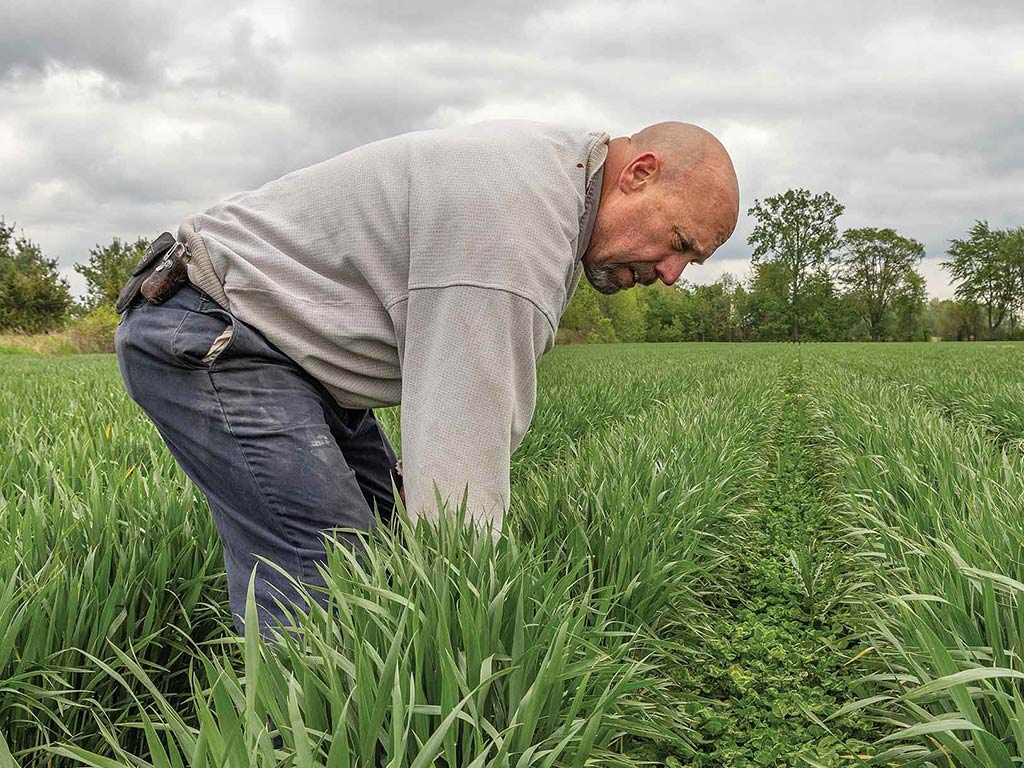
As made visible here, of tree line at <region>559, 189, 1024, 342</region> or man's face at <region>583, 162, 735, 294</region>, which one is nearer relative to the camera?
man's face at <region>583, 162, 735, 294</region>

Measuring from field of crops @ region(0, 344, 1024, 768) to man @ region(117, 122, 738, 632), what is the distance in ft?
0.82

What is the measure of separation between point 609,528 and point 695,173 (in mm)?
1324

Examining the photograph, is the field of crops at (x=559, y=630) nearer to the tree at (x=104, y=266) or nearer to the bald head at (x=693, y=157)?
the bald head at (x=693, y=157)

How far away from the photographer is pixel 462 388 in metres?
1.91

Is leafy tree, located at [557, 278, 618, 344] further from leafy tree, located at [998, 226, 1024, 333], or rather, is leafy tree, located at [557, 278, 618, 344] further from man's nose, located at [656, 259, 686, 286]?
man's nose, located at [656, 259, 686, 286]

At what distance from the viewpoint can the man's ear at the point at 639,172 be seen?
2180mm

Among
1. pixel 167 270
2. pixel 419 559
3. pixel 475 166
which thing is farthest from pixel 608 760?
pixel 167 270

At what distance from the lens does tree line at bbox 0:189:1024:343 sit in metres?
62.4

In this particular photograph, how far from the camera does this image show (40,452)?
382cm

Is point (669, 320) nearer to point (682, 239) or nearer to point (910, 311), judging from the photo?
point (910, 311)

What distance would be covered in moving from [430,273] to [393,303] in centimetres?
18

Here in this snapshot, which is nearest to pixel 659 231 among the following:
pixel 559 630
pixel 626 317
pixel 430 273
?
pixel 430 273

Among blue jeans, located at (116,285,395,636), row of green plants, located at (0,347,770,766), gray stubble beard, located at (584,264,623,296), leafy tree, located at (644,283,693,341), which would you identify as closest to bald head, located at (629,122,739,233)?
gray stubble beard, located at (584,264,623,296)

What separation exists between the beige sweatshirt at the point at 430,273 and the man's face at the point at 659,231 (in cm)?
8
